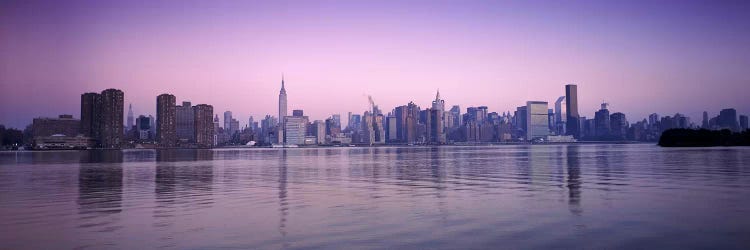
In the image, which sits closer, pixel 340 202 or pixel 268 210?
pixel 268 210

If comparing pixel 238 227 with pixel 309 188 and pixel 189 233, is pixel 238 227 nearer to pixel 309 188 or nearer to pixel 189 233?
pixel 189 233

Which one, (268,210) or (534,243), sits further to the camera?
(268,210)

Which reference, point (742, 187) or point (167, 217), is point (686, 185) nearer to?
point (742, 187)

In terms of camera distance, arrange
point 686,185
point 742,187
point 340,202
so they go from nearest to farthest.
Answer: point 340,202 < point 742,187 < point 686,185

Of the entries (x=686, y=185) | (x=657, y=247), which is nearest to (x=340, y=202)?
(x=657, y=247)

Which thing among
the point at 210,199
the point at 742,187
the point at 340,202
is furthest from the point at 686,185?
the point at 210,199

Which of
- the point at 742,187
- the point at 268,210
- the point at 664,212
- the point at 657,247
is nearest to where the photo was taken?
the point at 657,247

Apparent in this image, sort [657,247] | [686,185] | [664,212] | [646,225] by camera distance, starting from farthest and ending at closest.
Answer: [686,185]
[664,212]
[646,225]
[657,247]

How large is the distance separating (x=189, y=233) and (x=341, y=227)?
5.23m

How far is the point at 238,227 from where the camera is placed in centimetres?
2052

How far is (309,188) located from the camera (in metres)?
39.3

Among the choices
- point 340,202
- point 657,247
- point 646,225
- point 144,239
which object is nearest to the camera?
point 657,247

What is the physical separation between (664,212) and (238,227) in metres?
17.3

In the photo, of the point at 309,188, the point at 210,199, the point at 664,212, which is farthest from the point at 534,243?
the point at 309,188
